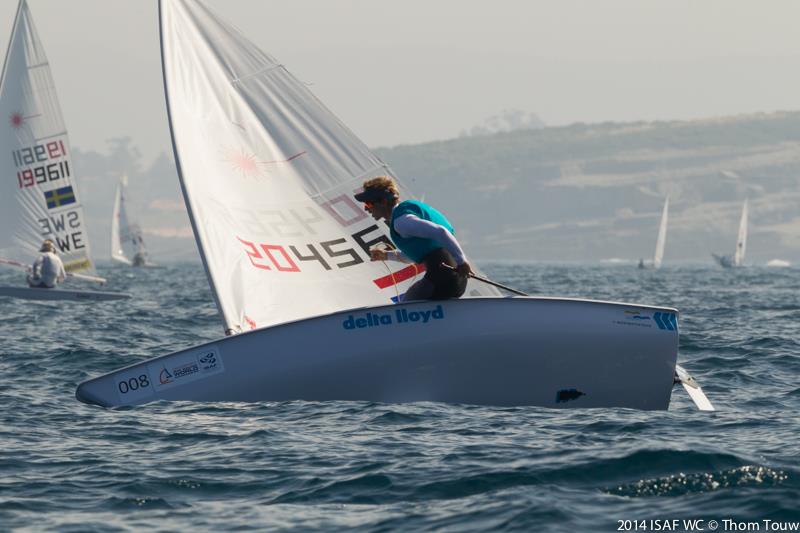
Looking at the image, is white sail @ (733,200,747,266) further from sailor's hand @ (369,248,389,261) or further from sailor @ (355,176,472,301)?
sailor @ (355,176,472,301)

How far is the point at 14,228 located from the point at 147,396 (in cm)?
1881

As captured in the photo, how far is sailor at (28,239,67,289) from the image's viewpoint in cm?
2534

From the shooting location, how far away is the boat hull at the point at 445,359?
9.42 metres

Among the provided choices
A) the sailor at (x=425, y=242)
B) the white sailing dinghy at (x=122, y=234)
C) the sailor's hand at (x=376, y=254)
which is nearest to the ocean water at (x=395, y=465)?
the sailor at (x=425, y=242)

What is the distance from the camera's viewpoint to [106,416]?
32.3 feet

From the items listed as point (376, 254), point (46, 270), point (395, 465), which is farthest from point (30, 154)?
point (395, 465)

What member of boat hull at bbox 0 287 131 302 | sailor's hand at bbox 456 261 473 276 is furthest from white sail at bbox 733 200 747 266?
sailor's hand at bbox 456 261 473 276

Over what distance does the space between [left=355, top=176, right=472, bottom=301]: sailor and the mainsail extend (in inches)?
69.9

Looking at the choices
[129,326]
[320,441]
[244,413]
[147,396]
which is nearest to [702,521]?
[320,441]

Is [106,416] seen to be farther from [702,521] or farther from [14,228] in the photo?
[14,228]

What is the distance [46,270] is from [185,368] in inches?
646

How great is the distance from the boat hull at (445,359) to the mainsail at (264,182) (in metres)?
1.12

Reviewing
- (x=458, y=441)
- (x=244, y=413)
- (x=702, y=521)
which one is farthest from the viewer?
(x=244, y=413)

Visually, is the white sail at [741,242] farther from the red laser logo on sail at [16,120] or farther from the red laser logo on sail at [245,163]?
the red laser logo on sail at [245,163]
